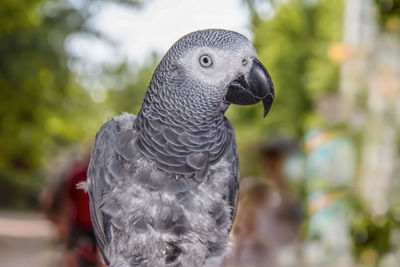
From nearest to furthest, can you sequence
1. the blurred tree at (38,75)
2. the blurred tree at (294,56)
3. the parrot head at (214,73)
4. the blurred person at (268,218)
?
the parrot head at (214,73) → the blurred person at (268,218) → the blurred tree at (38,75) → the blurred tree at (294,56)

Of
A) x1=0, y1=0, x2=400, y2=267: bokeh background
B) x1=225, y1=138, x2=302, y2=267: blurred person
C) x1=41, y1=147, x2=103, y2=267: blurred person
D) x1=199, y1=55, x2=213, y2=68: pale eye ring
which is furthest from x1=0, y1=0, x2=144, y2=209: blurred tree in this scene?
x1=199, y1=55, x2=213, y2=68: pale eye ring

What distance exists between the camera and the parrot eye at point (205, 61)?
89 centimetres

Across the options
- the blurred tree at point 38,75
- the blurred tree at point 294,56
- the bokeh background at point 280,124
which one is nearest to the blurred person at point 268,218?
the bokeh background at point 280,124

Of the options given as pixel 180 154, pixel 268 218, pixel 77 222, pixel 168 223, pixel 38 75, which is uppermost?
pixel 38 75

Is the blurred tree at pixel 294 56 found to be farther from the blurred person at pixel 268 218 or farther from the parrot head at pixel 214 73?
the parrot head at pixel 214 73

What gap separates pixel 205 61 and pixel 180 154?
22 centimetres

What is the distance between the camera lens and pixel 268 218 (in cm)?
251

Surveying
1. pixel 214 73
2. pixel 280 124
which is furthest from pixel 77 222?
pixel 280 124

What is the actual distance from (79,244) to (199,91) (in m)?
1.62

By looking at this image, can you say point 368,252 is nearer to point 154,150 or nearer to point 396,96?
point 154,150

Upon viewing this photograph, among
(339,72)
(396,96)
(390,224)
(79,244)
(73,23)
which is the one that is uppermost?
(73,23)

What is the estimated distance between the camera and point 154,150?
3.01 feet

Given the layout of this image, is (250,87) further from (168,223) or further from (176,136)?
(168,223)

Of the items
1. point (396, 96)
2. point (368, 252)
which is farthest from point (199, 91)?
Answer: point (396, 96)
